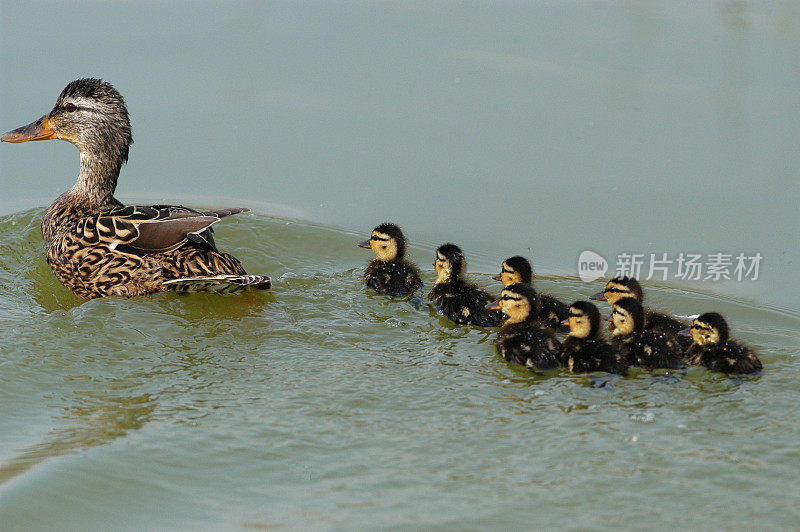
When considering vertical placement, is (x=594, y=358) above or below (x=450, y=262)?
below

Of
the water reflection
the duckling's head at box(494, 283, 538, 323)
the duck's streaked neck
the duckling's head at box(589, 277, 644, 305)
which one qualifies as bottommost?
the water reflection

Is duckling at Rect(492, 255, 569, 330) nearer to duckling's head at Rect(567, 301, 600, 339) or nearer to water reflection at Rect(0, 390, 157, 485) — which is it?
duckling's head at Rect(567, 301, 600, 339)

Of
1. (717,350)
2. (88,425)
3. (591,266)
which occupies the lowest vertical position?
(88,425)

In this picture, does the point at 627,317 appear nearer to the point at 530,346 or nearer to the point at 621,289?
the point at 621,289

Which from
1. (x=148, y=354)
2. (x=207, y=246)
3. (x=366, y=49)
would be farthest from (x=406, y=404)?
(x=366, y=49)

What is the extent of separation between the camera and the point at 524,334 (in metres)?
4.62

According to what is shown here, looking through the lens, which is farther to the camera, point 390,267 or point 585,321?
point 390,267

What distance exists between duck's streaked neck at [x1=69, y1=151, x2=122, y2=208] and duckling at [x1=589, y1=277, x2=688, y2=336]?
288 centimetres

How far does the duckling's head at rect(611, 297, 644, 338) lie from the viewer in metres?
4.70

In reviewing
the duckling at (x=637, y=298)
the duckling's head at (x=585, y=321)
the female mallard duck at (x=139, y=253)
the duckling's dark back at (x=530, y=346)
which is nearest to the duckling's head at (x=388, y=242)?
the female mallard duck at (x=139, y=253)

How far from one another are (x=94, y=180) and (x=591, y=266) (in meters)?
2.96

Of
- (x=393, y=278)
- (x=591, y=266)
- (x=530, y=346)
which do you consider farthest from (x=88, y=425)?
(x=591, y=266)

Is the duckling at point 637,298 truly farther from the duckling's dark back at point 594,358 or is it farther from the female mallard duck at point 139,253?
the female mallard duck at point 139,253

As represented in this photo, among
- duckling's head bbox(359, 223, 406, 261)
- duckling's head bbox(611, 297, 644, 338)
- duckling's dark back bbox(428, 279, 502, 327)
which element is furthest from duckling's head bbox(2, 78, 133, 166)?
duckling's head bbox(611, 297, 644, 338)
